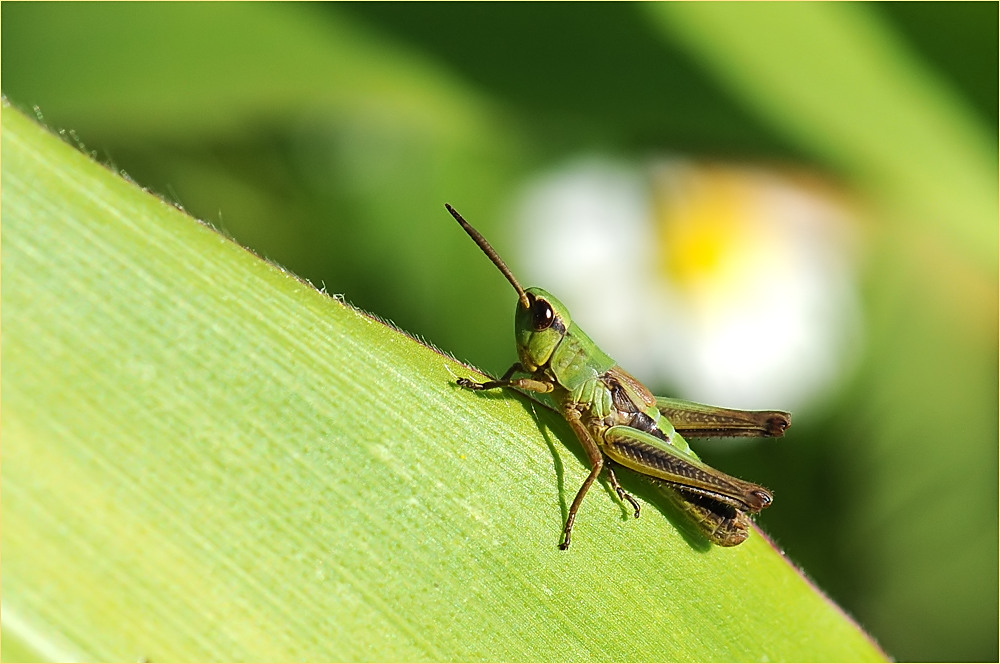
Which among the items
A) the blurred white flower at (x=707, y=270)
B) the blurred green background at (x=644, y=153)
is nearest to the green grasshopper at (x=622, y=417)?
the blurred green background at (x=644, y=153)

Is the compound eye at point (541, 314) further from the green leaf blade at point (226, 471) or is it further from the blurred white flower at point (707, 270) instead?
the blurred white flower at point (707, 270)

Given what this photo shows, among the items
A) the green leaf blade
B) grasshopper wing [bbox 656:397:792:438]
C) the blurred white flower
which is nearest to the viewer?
the green leaf blade

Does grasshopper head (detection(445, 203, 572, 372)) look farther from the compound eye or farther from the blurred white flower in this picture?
the blurred white flower

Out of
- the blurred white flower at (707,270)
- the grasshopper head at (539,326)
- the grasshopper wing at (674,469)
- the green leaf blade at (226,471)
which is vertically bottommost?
the green leaf blade at (226,471)

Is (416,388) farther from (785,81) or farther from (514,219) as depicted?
(514,219)

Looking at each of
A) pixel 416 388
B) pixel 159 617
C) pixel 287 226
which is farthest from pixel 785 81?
pixel 287 226

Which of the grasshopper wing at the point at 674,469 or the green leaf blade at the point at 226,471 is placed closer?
the green leaf blade at the point at 226,471

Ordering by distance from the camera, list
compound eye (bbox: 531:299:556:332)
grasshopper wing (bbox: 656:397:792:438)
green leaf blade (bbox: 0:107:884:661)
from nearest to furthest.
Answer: green leaf blade (bbox: 0:107:884:661), compound eye (bbox: 531:299:556:332), grasshopper wing (bbox: 656:397:792:438)

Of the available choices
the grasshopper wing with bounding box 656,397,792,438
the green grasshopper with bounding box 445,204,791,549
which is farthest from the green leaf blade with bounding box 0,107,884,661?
the grasshopper wing with bounding box 656,397,792,438

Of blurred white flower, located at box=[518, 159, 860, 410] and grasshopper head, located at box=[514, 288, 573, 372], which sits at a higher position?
blurred white flower, located at box=[518, 159, 860, 410]
